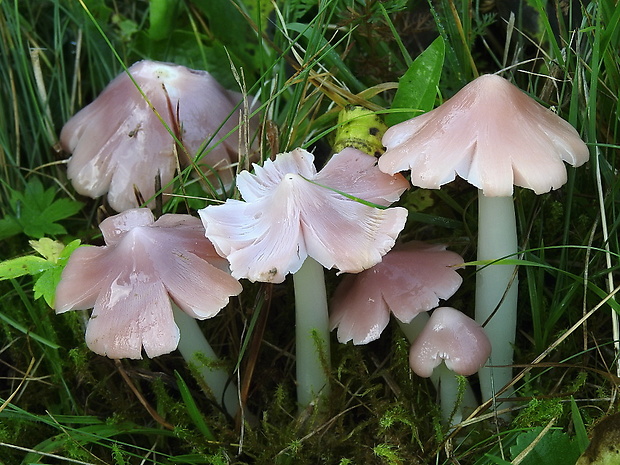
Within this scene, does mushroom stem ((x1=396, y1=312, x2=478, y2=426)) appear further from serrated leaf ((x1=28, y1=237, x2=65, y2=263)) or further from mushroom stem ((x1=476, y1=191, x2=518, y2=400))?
serrated leaf ((x1=28, y1=237, x2=65, y2=263))

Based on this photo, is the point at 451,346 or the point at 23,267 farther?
the point at 23,267

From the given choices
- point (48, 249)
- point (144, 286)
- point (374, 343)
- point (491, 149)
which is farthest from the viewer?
point (374, 343)

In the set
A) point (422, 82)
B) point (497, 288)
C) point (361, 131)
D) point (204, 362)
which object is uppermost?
point (422, 82)

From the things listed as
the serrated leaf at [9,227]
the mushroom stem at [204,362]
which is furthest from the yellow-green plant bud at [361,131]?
the serrated leaf at [9,227]

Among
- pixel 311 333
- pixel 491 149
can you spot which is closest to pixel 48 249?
pixel 311 333

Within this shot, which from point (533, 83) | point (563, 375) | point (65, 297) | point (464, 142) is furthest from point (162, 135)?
point (563, 375)

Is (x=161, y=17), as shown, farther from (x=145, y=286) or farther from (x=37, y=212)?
(x=145, y=286)
